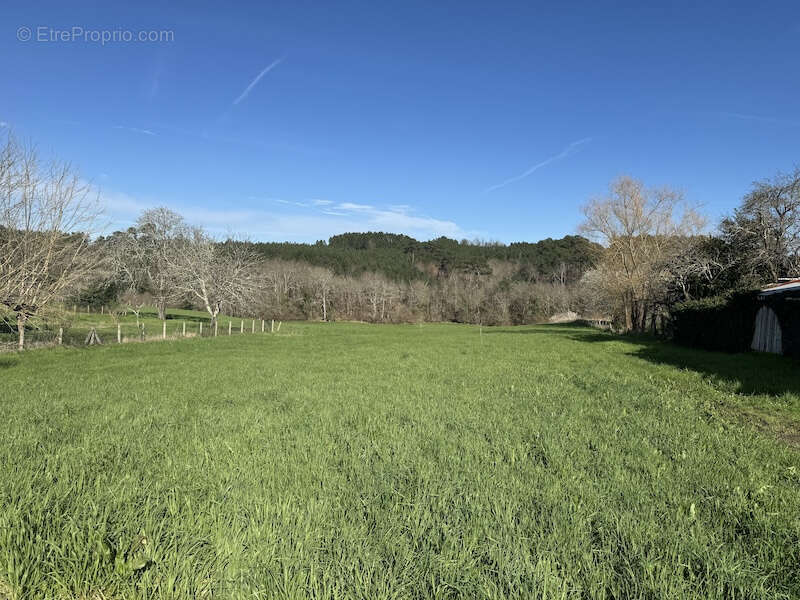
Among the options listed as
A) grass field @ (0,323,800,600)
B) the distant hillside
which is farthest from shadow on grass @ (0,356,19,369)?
the distant hillside

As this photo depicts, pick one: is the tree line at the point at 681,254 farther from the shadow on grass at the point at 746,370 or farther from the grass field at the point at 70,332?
the grass field at the point at 70,332

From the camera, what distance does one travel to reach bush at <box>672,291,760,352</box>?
20.9 metres

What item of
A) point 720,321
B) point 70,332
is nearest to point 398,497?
point 720,321

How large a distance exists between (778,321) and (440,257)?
99.1m

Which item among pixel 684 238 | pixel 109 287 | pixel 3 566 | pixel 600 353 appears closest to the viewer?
pixel 3 566

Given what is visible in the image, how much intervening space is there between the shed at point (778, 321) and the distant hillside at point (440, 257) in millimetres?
74200

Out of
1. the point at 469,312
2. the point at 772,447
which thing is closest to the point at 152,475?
the point at 772,447

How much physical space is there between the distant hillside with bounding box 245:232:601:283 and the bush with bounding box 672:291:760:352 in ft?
226

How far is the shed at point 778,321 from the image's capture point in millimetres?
17516

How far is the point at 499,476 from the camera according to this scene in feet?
16.2

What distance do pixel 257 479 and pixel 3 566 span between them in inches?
81.6

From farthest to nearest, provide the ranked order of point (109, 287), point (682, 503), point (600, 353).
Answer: point (109, 287) < point (600, 353) < point (682, 503)

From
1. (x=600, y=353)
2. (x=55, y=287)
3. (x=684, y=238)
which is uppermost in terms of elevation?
(x=684, y=238)

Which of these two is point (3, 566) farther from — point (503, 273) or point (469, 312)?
point (503, 273)
